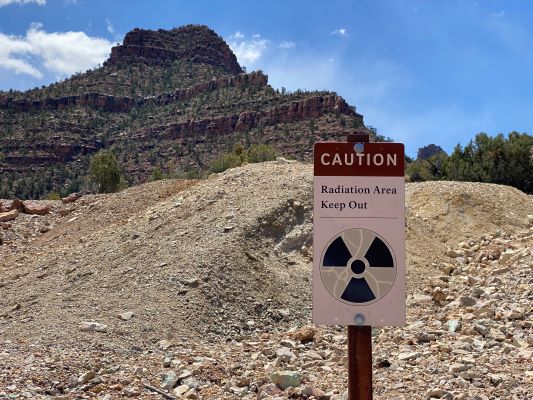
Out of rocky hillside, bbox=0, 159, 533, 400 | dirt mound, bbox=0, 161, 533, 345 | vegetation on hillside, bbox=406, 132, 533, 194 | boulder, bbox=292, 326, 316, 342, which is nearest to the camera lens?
rocky hillside, bbox=0, 159, 533, 400

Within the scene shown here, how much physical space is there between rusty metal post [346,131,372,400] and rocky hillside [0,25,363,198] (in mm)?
46750

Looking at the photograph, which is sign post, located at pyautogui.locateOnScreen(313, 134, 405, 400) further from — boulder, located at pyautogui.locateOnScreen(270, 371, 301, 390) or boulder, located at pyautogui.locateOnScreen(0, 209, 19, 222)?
Answer: boulder, located at pyautogui.locateOnScreen(0, 209, 19, 222)

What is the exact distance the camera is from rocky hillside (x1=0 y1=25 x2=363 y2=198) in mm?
56844

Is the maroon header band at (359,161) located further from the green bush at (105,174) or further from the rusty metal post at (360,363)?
the green bush at (105,174)

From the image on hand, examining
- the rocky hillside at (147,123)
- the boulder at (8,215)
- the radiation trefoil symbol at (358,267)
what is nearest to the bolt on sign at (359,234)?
the radiation trefoil symbol at (358,267)

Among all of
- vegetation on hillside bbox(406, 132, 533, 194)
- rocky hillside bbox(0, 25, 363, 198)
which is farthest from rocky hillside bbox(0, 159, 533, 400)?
rocky hillside bbox(0, 25, 363, 198)

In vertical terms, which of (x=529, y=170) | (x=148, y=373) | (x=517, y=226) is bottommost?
(x=148, y=373)

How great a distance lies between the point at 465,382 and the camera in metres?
4.86

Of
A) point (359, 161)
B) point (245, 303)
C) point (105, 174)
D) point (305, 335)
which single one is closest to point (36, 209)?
point (245, 303)

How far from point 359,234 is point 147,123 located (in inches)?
2665

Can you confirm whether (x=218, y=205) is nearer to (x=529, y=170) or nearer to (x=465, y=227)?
(x=465, y=227)

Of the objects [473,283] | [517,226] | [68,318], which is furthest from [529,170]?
[68,318]

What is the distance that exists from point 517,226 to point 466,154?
11.3 m

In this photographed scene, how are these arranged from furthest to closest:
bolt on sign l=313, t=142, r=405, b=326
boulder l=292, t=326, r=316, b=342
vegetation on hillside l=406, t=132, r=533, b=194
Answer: vegetation on hillside l=406, t=132, r=533, b=194 < boulder l=292, t=326, r=316, b=342 < bolt on sign l=313, t=142, r=405, b=326
